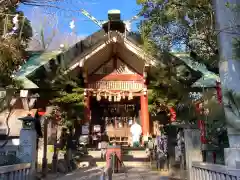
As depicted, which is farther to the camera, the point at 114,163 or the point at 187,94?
the point at 187,94

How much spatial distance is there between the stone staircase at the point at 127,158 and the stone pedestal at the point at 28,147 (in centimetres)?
366

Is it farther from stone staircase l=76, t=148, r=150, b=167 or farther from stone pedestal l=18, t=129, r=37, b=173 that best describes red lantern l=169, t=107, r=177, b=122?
stone pedestal l=18, t=129, r=37, b=173

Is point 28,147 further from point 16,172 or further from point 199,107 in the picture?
point 199,107

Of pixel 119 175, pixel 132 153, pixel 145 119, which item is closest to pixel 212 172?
pixel 119 175

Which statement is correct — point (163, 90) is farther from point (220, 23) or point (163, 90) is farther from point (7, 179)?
point (7, 179)

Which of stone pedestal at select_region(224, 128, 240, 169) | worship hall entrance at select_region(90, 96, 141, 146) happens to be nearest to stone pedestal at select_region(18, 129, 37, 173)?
stone pedestal at select_region(224, 128, 240, 169)

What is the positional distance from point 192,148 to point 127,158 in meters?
Result: 4.91

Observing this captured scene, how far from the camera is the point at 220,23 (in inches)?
191

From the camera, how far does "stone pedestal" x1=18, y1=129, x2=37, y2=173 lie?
6531mm

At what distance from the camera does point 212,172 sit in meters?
5.19

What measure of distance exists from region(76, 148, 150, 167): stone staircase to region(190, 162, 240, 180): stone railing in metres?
4.15

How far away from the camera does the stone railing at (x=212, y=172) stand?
13.9 feet

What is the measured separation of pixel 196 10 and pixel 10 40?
4467mm

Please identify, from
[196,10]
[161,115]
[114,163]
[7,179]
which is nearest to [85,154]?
[114,163]
